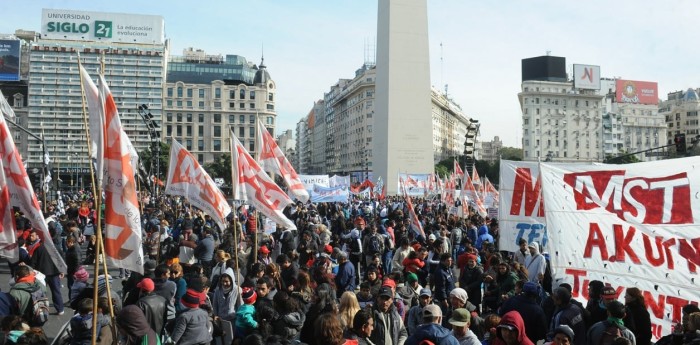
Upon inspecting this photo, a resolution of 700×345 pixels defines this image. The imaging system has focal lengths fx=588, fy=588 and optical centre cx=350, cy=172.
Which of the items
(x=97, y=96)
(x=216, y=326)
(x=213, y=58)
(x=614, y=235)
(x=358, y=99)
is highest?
(x=213, y=58)

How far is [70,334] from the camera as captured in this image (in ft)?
16.6

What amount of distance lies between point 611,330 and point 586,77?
97.4 m

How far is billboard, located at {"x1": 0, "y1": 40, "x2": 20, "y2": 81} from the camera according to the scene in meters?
77.7

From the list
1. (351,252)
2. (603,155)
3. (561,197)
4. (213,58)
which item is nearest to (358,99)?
(213,58)

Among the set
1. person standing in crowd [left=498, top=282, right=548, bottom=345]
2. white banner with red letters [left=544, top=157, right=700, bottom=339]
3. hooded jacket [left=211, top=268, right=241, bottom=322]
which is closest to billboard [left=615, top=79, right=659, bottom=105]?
white banner with red letters [left=544, top=157, right=700, bottom=339]

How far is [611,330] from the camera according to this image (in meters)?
4.70

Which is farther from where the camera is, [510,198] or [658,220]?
[510,198]

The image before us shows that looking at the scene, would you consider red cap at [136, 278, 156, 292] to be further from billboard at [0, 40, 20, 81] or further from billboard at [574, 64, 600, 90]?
billboard at [574, 64, 600, 90]

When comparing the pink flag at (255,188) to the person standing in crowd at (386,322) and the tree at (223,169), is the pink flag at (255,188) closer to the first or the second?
the person standing in crowd at (386,322)

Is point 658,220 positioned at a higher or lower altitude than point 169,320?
higher

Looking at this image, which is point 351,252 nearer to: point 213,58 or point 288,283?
point 288,283

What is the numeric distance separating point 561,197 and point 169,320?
4.20 m

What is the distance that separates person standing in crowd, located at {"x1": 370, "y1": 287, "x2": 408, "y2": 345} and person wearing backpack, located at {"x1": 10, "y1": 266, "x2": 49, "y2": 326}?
332 cm

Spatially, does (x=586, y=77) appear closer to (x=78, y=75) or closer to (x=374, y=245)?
(x=78, y=75)
